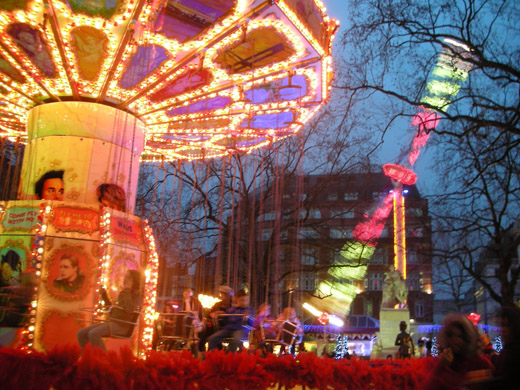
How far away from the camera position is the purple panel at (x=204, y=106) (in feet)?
41.8

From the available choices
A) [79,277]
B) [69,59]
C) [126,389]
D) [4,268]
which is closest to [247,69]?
[69,59]

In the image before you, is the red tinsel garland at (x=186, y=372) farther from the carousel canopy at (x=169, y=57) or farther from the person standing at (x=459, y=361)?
the carousel canopy at (x=169, y=57)

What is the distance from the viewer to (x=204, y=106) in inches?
516

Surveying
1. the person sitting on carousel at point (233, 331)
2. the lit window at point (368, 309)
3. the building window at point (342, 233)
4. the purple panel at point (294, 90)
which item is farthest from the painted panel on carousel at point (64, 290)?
the lit window at point (368, 309)

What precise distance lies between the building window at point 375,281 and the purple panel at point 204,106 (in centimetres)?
6004

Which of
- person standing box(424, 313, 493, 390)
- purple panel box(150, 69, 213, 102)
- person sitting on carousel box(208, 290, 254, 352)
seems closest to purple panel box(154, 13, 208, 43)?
purple panel box(150, 69, 213, 102)

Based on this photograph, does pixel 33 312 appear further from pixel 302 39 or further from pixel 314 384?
pixel 302 39

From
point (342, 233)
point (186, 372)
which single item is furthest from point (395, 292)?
point (186, 372)

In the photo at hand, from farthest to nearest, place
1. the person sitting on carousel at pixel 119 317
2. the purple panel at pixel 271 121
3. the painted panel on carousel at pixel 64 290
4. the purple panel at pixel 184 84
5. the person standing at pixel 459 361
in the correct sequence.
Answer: the purple panel at pixel 271 121 < the purple panel at pixel 184 84 < the painted panel on carousel at pixel 64 290 < the person sitting on carousel at pixel 119 317 < the person standing at pixel 459 361

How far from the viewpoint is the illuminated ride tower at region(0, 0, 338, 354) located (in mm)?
8734

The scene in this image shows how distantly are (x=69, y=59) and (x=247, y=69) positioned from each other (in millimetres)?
3649

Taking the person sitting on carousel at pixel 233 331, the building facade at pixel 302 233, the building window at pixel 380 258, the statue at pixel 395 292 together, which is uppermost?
the building window at pixel 380 258

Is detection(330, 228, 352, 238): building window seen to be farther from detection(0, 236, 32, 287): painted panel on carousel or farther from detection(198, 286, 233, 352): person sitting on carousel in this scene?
detection(0, 236, 32, 287): painted panel on carousel

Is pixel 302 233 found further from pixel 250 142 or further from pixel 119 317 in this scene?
pixel 119 317
